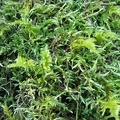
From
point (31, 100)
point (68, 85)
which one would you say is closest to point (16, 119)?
point (31, 100)

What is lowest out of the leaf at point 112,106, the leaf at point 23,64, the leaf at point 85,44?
the leaf at point 112,106

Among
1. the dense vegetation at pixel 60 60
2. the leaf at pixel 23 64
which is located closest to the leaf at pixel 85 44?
the dense vegetation at pixel 60 60

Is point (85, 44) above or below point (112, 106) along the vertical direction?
above

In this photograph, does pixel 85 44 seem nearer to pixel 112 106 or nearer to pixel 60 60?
pixel 60 60

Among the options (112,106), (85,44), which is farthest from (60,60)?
(112,106)

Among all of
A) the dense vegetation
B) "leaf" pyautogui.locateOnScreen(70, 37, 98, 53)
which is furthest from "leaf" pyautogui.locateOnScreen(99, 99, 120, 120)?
"leaf" pyautogui.locateOnScreen(70, 37, 98, 53)

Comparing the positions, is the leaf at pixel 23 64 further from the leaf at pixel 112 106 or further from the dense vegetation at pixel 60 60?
the leaf at pixel 112 106

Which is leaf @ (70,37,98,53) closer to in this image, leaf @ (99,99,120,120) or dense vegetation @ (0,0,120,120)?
dense vegetation @ (0,0,120,120)

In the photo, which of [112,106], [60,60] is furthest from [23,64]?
[112,106]
